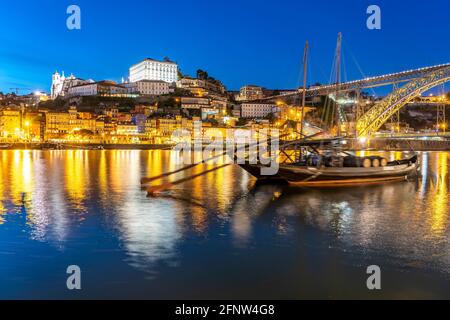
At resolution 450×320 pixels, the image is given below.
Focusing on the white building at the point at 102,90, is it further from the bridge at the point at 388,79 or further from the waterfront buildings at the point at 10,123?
the bridge at the point at 388,79

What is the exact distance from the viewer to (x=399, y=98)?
41.8 metres

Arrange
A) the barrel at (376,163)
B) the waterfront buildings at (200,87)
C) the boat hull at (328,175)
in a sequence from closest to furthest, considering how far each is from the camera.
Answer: the boat hull at (328,175) → the barrel at (376,163) → the waterfront buildings at (200,87)

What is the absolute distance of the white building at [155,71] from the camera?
114 m

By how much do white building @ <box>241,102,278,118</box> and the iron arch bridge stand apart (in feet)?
196

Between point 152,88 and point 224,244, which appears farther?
point 152,88

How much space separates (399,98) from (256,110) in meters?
66.4

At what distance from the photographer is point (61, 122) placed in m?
88.1

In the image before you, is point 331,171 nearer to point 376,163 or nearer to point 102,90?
point 376,163

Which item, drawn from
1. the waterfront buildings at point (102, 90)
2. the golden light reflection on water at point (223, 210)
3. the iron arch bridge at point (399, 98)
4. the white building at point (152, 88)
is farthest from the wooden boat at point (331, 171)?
the waterfront buildings at point (102, 90)

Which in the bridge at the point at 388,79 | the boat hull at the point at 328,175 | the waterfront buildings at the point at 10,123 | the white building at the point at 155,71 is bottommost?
the boat hull at the point at 328,175

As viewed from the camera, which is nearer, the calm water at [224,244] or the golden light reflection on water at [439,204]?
the calm water at [224,244]

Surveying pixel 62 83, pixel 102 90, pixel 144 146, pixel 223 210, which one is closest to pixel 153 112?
pixel 144 146

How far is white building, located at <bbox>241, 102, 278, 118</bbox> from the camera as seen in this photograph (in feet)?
349

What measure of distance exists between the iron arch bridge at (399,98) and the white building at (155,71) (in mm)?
76971
